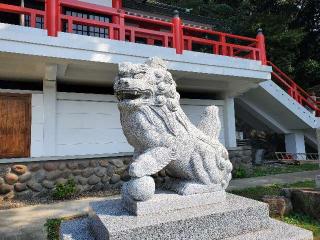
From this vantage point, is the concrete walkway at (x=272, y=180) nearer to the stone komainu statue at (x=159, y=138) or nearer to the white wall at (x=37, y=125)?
the stone komainu statue at (x=159, y=138)

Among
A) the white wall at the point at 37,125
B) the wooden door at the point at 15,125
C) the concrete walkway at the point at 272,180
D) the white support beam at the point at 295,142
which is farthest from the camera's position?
the white support beam at the point at 295,142

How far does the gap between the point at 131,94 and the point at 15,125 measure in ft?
18.6

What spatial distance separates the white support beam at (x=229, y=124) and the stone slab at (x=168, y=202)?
7.31 meters

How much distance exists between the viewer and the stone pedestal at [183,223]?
104 inches

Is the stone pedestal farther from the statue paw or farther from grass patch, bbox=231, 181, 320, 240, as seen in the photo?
grass patch, bbox=231, 181, 320, 240

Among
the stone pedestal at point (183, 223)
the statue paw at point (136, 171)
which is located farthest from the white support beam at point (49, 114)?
the statue paw at point (136, 171)

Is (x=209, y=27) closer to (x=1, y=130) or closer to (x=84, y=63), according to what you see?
(x=84, y=63)

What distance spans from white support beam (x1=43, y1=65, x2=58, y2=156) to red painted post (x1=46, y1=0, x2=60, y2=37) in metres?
1.53

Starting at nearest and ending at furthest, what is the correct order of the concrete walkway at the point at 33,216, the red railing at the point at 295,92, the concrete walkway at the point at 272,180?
the concrete walkway at the point at 33,216 → the concrete walkway at the point at 272,180 → the red railing at the point at 295,92

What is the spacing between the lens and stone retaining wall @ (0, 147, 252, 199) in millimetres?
6879

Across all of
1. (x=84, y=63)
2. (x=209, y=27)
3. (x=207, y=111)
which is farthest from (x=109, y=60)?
(x=209, y=27)

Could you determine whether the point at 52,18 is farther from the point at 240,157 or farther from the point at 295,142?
the point at 295,142

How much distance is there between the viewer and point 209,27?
44.0 ft

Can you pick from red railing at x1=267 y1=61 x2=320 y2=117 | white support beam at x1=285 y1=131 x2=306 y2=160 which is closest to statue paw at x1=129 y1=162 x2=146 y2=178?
red railing at x1=267 y1=61 x2=320 y2=117
